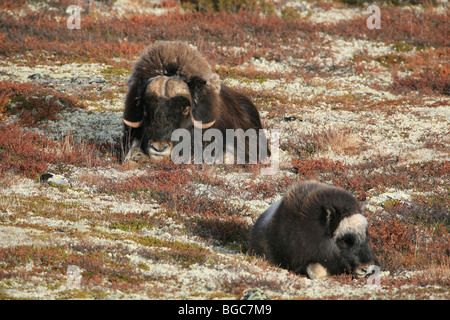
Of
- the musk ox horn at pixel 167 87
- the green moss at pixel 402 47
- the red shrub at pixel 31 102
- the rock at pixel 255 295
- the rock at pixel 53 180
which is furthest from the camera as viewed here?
the green moss at pixel 402 47

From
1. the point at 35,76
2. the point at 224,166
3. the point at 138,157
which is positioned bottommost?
the point at 224,166

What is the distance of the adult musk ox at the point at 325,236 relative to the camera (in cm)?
529

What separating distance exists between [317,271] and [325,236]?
0.33 metres

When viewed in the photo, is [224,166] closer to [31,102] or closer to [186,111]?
[186,111]

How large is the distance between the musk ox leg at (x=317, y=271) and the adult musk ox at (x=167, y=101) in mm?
3773

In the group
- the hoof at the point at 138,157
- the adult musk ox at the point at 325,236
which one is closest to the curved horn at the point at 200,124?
the hoof at the point at 138,157

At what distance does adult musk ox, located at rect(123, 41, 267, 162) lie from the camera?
8.46m

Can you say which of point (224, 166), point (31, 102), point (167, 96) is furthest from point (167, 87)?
point (31, 102)

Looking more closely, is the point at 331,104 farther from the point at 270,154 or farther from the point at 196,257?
the point at 196,257

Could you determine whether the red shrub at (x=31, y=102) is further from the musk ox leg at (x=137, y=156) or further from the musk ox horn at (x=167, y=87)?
the musk ox horn at (x=167, y=87)

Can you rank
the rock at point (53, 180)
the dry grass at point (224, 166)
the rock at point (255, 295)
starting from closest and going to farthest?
1. the rock at point (255, 295)
2. the dry grass at point (224, 166)
3. the rock at point (53, 180)

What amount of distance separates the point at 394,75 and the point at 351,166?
6915 mm

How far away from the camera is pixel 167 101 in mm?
8430

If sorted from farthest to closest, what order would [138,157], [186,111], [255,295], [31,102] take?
[31,102] < [186,111] < [138,157] < [255,295]
